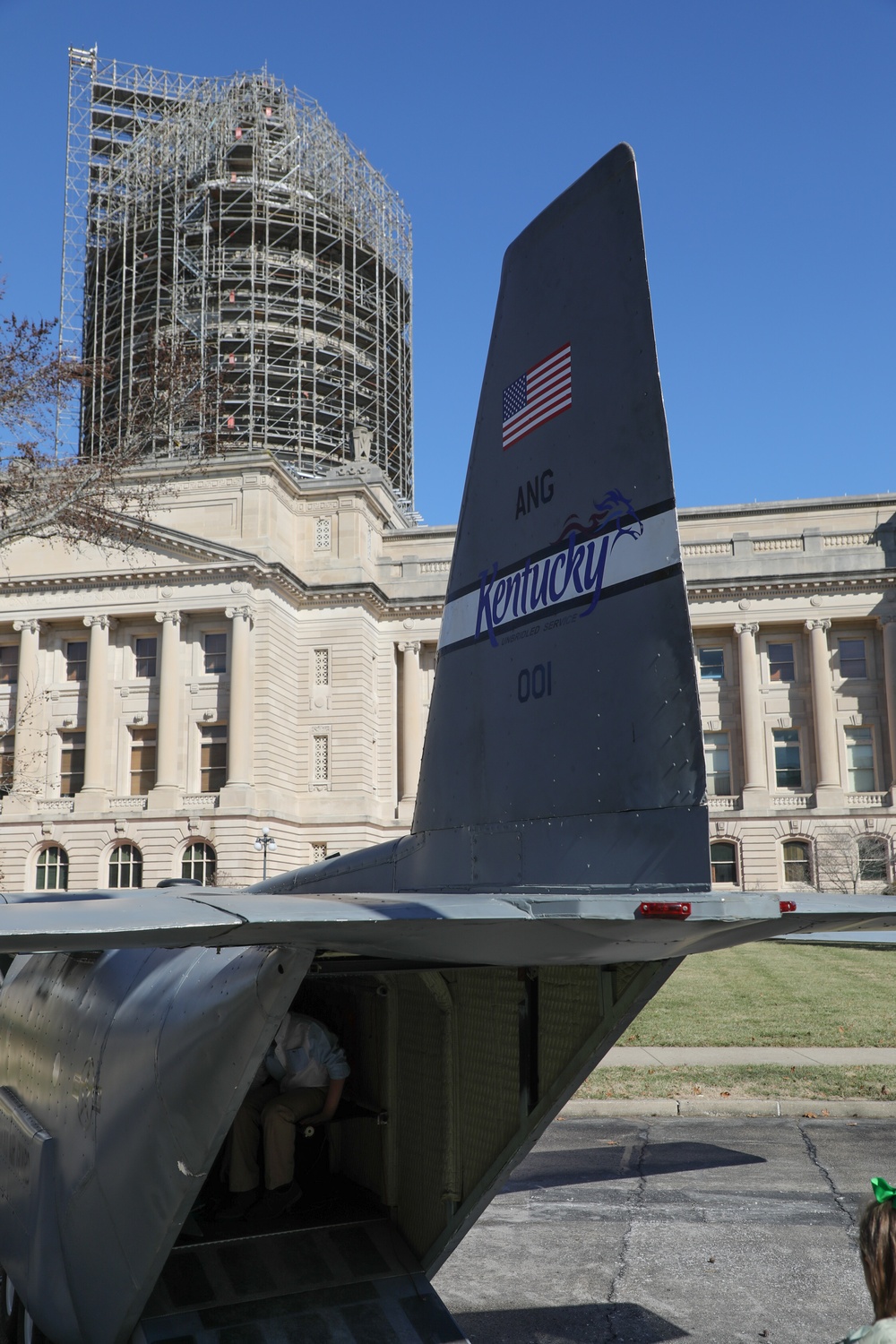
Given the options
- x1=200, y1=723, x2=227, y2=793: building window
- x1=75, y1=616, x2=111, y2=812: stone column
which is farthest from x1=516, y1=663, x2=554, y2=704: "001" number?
x1=75, y1=616, x2=111, y2=812: stone column

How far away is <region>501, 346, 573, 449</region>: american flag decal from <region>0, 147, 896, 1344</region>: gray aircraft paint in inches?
1.6

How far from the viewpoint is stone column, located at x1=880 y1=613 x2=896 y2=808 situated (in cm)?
6212

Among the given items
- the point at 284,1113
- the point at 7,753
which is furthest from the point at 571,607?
the point at 7,753

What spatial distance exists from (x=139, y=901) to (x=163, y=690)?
195ft

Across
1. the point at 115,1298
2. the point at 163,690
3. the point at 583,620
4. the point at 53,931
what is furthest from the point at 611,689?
the point at 163,690

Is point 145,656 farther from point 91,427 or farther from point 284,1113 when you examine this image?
point 284,1113

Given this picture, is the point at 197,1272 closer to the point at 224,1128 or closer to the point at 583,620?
the point at 224,1128

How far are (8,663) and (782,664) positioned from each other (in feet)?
151

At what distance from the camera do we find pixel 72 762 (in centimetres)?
→ 6244

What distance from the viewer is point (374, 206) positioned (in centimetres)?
8288

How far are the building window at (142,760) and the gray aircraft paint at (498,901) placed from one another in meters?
56.6

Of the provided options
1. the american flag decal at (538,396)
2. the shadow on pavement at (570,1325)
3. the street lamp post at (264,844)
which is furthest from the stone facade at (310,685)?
the american flag decal at (538,396)

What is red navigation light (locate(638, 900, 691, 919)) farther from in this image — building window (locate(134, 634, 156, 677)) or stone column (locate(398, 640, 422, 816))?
building window (locate(134, 634, 156, 677))

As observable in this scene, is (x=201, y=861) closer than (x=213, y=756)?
Yes
